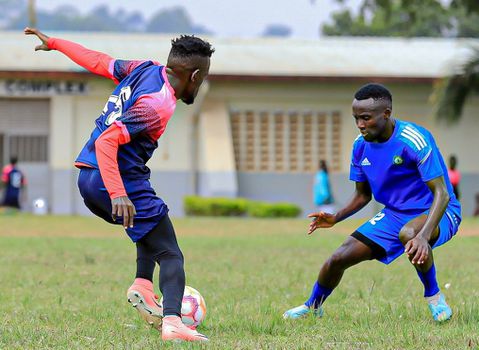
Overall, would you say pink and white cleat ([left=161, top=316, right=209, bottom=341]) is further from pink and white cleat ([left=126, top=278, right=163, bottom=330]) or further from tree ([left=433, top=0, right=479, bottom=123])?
tree ([left=433, top=0, right=479, bottom=123])

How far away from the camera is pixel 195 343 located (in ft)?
19.8

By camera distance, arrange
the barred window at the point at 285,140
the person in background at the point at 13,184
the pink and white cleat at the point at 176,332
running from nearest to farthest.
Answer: the pink and white cleat at the point at 176,332
the person in background at the point at 13,184
the barred window at the point at 285,140

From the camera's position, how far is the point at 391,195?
24.0 feet

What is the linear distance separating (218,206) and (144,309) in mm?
20563

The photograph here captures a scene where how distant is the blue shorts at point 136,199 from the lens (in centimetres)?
630

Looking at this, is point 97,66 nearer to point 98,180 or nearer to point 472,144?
point 98,180

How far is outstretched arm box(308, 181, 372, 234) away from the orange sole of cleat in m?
1.31

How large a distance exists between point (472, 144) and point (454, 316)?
2380cm

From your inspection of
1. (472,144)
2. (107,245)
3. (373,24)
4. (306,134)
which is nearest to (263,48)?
(306,134)

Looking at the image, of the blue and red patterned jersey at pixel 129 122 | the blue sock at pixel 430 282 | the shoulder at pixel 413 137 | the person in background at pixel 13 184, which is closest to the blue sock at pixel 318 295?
the blue sock at pixel 430 282

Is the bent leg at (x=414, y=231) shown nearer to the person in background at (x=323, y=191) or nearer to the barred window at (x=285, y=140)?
the person in background at (x=323, y=191)

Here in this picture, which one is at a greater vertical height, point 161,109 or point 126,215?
point 161,109

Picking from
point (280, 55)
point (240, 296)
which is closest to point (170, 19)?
point (280, 55)

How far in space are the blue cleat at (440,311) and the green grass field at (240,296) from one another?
0.07 meters
